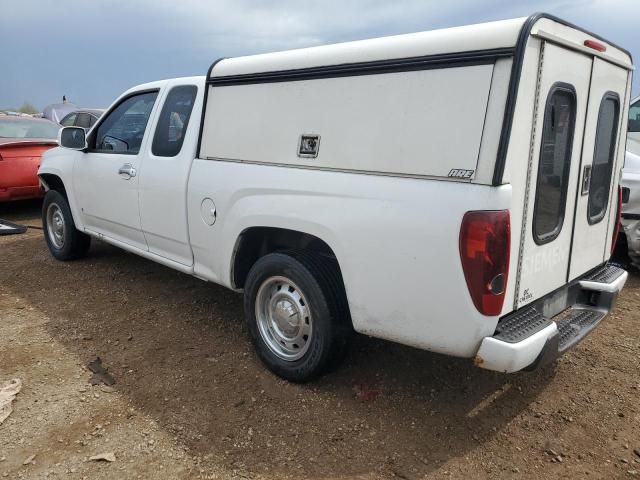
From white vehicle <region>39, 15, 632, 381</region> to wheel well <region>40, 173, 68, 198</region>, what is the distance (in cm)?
215

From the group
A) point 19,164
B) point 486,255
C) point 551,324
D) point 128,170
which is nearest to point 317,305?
point 486,255

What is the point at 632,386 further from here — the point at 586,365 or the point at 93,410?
the point at 93,410

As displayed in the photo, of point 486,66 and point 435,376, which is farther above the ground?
point 486,66

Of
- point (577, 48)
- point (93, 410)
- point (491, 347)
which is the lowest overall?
point (93, 410)

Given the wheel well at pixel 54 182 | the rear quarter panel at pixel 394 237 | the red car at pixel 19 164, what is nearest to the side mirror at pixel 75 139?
the wheel well at pixel 54 182

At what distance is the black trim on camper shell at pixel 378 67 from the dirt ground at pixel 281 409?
1.85 meters

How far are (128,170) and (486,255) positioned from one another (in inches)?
124

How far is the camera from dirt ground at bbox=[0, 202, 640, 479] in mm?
2684

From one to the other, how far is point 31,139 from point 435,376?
746 cm

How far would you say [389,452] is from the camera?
277 centimetres

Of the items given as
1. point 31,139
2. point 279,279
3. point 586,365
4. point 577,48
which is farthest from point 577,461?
point 31,139

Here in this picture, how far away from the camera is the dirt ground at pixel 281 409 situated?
2684mm

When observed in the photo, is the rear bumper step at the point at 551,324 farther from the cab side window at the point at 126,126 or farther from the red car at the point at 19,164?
the red car at the point at 19,164

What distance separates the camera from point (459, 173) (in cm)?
245
